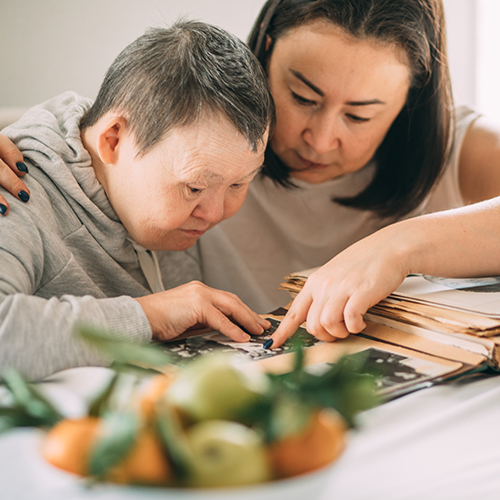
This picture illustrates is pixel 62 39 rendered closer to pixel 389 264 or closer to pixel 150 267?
pixel 150 267

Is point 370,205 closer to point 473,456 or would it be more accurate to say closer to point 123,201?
point 123,201

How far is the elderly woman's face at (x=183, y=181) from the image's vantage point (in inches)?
31.8

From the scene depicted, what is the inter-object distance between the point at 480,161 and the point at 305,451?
1.22 metres

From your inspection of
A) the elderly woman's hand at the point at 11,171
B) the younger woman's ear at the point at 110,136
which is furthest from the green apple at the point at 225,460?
the younger woman's ear at the point at 110,136

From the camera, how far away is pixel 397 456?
1.38ft

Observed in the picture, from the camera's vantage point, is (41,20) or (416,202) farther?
(41,20)

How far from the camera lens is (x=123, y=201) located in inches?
35.4

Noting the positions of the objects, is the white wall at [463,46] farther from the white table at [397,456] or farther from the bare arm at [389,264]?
the white table at [397,456]

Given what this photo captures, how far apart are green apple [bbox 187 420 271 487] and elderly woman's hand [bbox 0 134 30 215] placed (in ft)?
1.97

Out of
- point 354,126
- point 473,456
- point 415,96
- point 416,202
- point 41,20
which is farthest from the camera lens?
point 41,20

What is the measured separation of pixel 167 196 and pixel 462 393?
542mm

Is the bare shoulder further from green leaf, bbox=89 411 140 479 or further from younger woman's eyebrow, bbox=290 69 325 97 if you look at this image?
green leaf, bbox=89 411 140 479

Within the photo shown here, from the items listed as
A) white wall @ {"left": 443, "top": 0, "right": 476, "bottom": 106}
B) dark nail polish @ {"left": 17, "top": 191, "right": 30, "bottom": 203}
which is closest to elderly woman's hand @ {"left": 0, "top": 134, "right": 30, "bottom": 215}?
dark nail polish @ {"left": 17, "top": 191, "right": 30, "bottom": 203}

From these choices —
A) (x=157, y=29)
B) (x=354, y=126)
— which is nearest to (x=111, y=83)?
(x=157, y=29)
